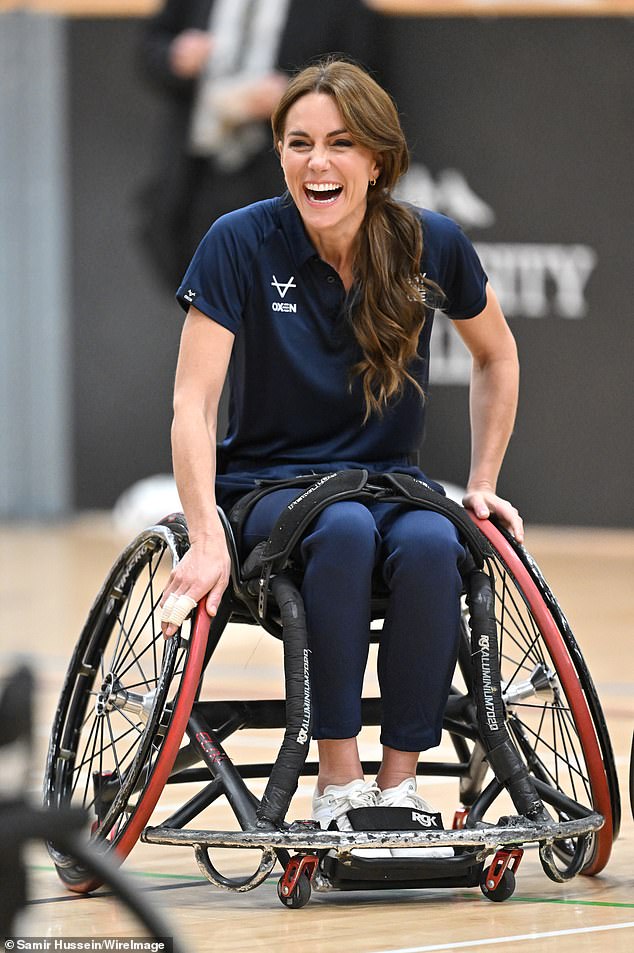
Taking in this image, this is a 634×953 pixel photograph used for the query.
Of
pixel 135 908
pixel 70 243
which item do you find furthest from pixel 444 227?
pixel 70 243

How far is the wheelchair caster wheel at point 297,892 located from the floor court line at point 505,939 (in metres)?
0.25

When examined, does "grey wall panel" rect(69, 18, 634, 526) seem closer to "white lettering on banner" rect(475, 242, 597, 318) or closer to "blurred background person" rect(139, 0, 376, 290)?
"white lettering on banner" rect(475, 242, 597, 318)

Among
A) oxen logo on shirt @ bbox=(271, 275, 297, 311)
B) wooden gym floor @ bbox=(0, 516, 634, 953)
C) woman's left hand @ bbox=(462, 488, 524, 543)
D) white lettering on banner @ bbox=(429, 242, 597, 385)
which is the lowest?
wooden gym floor @ bbox=(0, 516, 634, 953)

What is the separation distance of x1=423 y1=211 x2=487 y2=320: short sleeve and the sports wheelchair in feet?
1.13

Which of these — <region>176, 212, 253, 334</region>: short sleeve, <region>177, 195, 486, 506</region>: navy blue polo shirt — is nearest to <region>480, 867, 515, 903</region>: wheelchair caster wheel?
<region>177, 195, 486, 506</region>: navy blue polo shirt

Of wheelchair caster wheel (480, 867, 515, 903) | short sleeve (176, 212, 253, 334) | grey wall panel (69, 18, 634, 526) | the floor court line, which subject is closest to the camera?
the floor court line

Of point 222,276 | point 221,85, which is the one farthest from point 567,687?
point 221,85

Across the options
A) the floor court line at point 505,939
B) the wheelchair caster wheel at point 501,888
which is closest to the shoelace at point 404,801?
the wheelchair caster wheel at point 501,888

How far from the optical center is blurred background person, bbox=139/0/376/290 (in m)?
7.84

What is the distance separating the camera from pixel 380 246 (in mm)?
2703

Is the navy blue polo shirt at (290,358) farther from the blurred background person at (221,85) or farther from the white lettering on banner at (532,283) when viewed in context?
the blurred background person at (221,85)

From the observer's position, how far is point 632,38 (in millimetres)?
7562

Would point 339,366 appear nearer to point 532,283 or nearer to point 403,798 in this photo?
point 403,798

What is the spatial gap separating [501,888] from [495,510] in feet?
1.94
